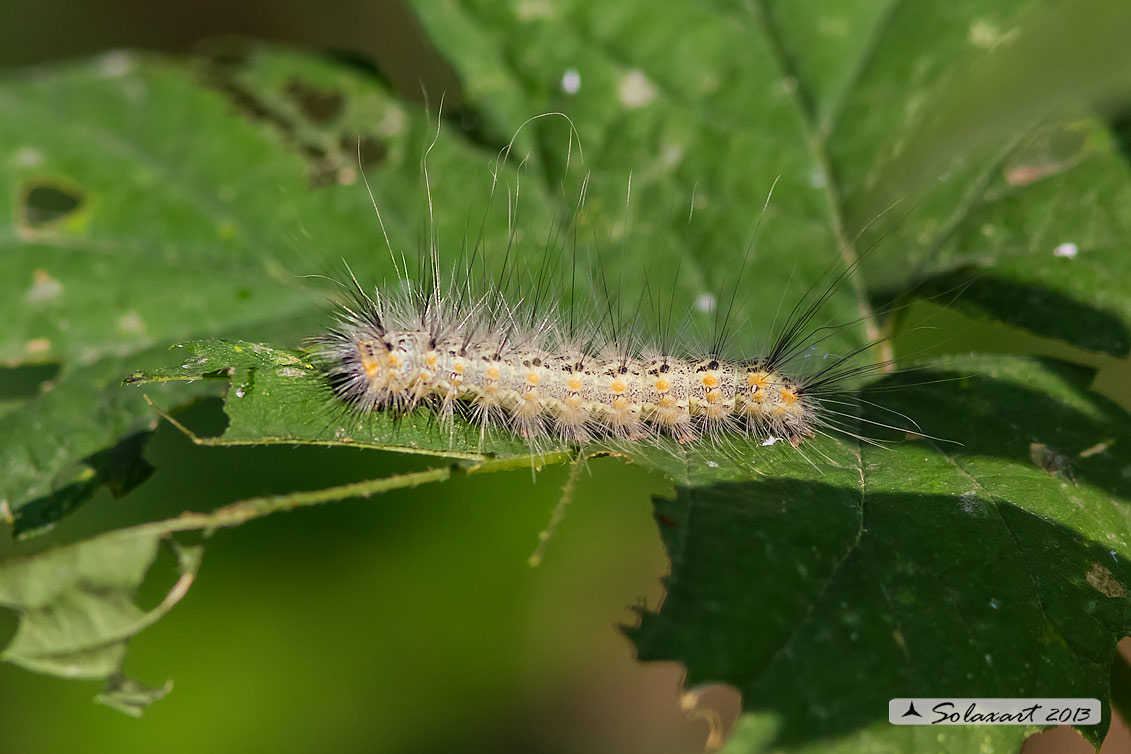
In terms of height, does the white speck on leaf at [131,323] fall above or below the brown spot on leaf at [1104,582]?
above

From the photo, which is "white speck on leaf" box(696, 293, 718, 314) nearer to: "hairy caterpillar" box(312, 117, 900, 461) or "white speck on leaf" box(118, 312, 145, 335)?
"hairy caterpillar" box(312, 117, 900, 461)

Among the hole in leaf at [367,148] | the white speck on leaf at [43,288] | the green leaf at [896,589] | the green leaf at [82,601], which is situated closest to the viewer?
the green leaf at [896,589]

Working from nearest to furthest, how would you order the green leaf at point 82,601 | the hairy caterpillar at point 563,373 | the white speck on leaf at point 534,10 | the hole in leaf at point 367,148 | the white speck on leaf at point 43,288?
the green leaf at point 82,601 → the hairy caterpillar at point 563,373 → the white speck on leaf at point 43,288 → the white speck on leaf at point 534,10 → the hole in leaf at point 367,148

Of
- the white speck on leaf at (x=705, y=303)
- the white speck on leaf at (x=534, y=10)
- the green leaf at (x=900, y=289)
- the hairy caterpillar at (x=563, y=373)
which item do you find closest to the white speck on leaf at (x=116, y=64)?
the green leaf at (x=900, y=289)

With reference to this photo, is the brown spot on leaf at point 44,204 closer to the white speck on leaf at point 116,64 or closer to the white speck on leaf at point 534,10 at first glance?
the white speck on leaf at point 116,64

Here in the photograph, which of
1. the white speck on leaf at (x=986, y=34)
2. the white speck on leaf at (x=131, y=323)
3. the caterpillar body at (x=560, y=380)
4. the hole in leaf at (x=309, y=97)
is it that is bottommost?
the caterpillar body at (x=560, y=380)

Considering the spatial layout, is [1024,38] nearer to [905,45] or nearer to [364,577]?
[905,45]

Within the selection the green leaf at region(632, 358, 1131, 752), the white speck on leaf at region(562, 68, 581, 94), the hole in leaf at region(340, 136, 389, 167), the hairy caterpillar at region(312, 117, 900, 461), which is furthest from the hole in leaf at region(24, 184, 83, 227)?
the green leaf at region(632, 358, 1131, 752)

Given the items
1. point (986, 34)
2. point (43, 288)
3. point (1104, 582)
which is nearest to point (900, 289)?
point (986, 34)
